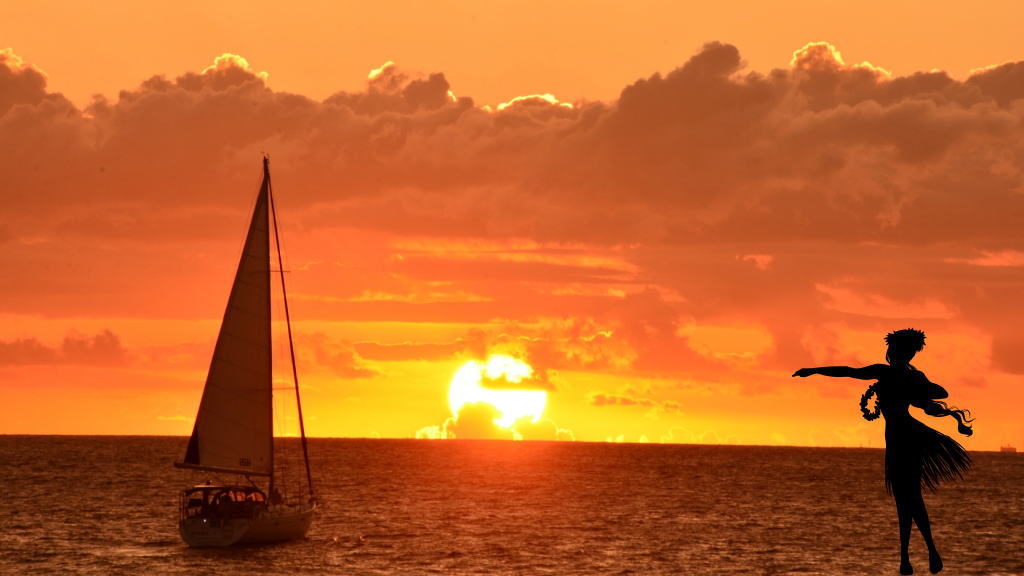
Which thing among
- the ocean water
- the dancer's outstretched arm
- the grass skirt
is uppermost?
the dancer's outstretched arm

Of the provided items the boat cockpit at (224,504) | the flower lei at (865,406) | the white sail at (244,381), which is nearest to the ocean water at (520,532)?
the boat cockpit at (224,504)

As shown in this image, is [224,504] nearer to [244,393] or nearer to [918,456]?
[244,393]

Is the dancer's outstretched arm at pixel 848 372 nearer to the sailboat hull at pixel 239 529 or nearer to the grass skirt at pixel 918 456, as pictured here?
the grass skirt at pixel 918 456

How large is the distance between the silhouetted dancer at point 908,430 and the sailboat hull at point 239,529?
229 ft

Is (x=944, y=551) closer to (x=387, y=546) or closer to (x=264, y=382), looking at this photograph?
(x=387, y=546)

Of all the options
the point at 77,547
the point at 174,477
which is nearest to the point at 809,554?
the point at 77,547

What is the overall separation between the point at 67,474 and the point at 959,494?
4794 inches

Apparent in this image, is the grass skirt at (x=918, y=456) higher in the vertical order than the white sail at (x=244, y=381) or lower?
lower

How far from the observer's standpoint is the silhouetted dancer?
7.57m

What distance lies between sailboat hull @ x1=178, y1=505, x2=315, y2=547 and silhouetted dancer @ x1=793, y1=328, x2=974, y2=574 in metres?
69.8

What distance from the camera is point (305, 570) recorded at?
232 ft

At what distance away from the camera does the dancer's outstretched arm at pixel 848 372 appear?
7547 mm

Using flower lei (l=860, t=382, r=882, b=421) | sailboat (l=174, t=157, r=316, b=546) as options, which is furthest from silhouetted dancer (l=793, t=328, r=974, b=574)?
sailboat (l=174, t=157, r=316, b=546)

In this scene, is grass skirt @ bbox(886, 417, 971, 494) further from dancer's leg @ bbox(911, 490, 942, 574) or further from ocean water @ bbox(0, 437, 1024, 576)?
ocean water @ bbox(0, 437, 1024, 576)
